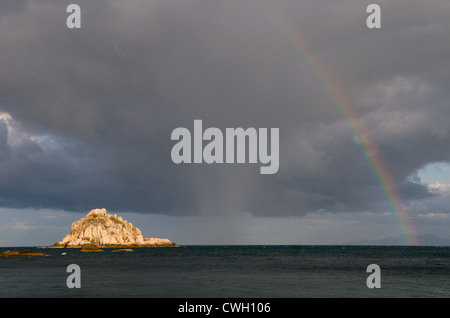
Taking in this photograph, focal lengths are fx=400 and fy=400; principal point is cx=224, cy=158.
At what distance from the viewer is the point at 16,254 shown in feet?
505

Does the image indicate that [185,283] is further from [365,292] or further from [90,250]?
[90,250]

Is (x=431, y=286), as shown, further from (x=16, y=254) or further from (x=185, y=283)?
(x=16, y=254)

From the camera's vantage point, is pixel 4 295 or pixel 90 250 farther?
pixel 90 250

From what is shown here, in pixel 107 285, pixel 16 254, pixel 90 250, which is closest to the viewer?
pixel 107 285
